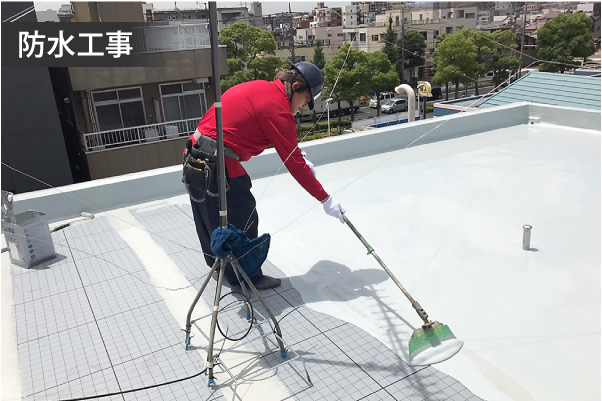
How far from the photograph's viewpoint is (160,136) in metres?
A: 12.9

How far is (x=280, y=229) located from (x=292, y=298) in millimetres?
1047

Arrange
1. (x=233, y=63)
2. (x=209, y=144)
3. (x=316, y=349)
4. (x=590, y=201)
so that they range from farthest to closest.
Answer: (x=233, y=63) → (x=590, y=201) → (x=209, y=144) → (x=316, y=349)

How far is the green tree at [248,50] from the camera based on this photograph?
2020 centimetres

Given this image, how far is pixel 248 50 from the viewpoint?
67.8 feet

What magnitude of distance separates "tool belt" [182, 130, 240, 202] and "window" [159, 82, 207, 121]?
1102cm

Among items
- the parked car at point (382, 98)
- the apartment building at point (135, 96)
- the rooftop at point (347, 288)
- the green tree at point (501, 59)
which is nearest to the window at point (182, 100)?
the apartment building at point (135, 96)

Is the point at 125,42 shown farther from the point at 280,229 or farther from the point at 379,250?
the point at 379,250

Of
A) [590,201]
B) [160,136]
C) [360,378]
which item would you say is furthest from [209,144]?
[160,136]

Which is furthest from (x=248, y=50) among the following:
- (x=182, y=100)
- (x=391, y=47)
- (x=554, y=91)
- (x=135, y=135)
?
(x=554, y=91)

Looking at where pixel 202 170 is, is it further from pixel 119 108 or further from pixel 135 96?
pixel 119 108

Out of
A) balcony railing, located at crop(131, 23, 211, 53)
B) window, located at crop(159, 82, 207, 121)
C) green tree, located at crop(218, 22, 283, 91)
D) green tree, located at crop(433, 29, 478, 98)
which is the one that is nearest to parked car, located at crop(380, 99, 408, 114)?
green tree, located at crop(433, 29, 478, 98)

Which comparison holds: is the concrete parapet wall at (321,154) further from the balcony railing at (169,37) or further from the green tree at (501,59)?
the green tree at (501,59)

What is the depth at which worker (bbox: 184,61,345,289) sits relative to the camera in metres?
2.74

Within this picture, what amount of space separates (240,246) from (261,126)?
30.4 inches
